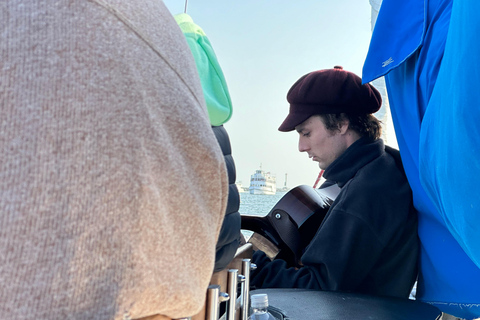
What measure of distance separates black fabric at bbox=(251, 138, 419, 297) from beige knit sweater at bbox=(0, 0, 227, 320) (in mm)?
1212

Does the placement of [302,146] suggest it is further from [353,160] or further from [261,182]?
[261,182]

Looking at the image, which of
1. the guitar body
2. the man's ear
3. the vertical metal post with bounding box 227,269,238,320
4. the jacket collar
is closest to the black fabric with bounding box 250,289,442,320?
the vertical metal post with bounding box 227,269,238,320

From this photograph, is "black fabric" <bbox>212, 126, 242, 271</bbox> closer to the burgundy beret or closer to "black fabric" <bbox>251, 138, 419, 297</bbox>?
"black fabric" <bbox>251, 138, 419, 297</bbox>

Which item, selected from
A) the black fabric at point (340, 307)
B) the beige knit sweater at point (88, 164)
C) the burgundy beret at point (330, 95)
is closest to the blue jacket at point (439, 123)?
the black fabric at point (340, 307)

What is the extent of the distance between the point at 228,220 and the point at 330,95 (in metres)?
1.33

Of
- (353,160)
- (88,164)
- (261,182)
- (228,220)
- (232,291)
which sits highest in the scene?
(88,164)

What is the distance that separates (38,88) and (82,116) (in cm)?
4

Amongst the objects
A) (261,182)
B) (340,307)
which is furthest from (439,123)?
(261,182)

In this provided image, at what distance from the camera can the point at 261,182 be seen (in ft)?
46.3

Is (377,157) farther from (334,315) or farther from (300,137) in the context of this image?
(334,315)

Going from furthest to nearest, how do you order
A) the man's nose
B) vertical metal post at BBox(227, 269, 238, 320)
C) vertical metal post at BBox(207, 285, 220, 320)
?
the man's nose < vertical metal post at BBox(227, 269, 238, 320) < vertical metal post at BBox(207, 285, 220, 320)

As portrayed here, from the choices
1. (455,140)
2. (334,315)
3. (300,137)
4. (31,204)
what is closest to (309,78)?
(300,137)

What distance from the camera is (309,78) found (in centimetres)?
197

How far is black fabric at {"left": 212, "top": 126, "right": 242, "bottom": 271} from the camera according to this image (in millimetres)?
728
